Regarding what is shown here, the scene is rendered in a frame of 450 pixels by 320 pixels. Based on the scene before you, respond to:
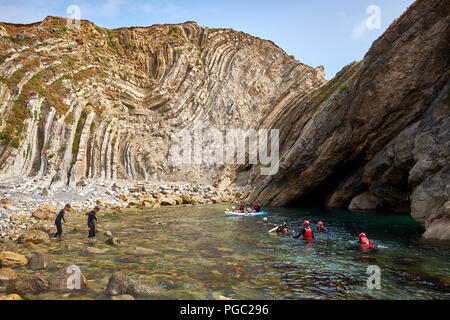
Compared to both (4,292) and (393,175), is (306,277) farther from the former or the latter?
(393,175)

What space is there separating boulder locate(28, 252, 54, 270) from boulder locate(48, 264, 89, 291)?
226cm

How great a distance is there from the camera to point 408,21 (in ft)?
72.9

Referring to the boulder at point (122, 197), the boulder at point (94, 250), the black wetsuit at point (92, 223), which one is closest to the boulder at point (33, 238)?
the black wetsuit at point (92, 223)

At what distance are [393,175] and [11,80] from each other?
139 ft

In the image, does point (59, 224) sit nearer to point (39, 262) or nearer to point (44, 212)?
point (39, 262)

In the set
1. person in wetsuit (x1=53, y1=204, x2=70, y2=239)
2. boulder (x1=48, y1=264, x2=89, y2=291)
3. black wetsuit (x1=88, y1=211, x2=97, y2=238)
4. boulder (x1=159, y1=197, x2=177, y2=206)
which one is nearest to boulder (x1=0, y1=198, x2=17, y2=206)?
person in wetsuit (x1=53, y1=204, x2=70, y2=239)

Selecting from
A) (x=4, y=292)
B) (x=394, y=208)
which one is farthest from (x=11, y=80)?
(x=394, y=208)

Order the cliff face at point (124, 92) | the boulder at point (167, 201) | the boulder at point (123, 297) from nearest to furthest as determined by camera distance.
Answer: the boulder at point (123, 297) < the boulder at point (167, 201) < the cliff face at point (124, 92)

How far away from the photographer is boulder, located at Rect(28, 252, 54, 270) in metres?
11.2

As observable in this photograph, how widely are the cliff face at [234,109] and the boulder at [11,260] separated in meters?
20.1

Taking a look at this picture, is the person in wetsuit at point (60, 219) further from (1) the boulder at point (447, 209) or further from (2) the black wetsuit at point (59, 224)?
(1) the boulder at point (447, 209)

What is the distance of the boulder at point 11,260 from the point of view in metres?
11.1

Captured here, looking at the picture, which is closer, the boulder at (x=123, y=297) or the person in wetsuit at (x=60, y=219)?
the boulder at (x=123, y=297)

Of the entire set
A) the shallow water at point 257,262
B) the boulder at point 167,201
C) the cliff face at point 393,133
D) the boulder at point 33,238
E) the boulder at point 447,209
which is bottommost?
the shallow water at point 257,262
